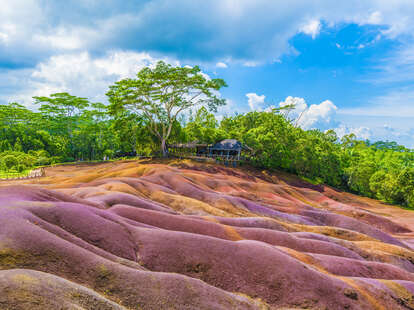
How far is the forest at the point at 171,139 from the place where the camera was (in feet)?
163

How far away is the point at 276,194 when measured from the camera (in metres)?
39.2

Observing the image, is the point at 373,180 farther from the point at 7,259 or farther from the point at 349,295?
the point at 7,259

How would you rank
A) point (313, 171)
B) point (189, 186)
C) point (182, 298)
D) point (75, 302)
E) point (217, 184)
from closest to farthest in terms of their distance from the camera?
1. point (75, 302)
2. point (182, 298)
3. point (189, 186)
4. point (217, 184)
5. point (313, 171)

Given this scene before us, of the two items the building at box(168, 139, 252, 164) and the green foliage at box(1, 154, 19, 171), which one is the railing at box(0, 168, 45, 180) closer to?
the green foliage at box(1, 154, 19, 171)

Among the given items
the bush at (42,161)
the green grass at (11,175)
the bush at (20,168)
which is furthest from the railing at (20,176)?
the bush at (42,161)

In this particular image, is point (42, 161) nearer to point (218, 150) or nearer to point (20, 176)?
point (20, 176)

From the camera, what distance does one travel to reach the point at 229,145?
191ft

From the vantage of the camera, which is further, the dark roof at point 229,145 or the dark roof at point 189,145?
the dark roof at point 189,145

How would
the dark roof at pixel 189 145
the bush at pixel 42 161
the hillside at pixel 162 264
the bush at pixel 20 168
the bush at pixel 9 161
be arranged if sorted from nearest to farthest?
the hillside at pixel 162 264
the bush at pixel 9 161
the bush at pixel 20 168
the bush at pixel 42 161
the dark roof at pixel 189 145

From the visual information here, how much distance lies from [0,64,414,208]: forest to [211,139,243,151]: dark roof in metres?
2.06

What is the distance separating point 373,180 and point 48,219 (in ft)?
215

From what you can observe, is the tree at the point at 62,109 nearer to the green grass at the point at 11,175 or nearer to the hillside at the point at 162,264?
the green grass at the point at 11,175

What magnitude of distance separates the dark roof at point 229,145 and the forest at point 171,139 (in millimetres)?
2062

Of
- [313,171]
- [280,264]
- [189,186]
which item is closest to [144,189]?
[189,186]
